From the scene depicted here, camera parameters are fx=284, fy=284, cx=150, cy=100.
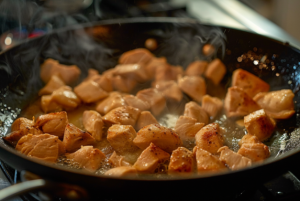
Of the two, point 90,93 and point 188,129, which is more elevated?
point 90,93

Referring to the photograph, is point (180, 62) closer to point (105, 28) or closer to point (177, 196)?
point (105, 28)

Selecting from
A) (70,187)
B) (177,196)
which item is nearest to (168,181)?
(177,196)

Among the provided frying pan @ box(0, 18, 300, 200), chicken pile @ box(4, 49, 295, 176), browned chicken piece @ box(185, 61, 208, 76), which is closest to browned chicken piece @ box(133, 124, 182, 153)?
chicken pile @ box(4, 49, 295, 176)

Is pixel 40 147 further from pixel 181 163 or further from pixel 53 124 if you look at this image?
pixel 181 163

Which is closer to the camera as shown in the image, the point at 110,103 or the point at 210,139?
the point at 210,139

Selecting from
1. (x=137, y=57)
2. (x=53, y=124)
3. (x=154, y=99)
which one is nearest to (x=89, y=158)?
(x=53, y=124)

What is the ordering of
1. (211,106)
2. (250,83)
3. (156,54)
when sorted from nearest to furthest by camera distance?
1. (211,106)
2. (250,83)
3. (156,54)

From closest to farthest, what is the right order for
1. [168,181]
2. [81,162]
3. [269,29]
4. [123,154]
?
[168,181] → [81,162] → [123,154] → [269,29]
